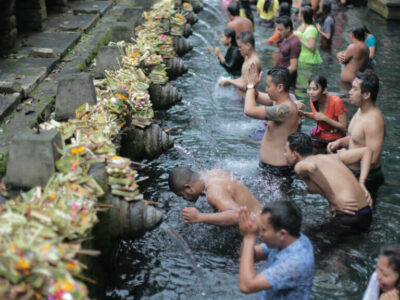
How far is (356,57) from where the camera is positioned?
29.3 feet

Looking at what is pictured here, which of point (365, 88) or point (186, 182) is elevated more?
point (365, 88)

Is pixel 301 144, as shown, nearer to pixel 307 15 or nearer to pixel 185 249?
pixel 185 249

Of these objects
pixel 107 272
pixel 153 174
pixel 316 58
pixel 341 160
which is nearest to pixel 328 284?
pixel 341 160

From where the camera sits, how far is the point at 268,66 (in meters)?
11.3

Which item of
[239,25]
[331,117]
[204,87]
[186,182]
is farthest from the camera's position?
[239,25]

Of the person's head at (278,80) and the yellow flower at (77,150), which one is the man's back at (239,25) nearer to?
the person's head at (278,80)

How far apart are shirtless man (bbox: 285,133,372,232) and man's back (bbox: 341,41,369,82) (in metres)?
4.40

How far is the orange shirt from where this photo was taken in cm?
641

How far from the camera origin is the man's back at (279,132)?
5.81 m

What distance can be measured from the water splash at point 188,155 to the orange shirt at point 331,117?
5.40 ft

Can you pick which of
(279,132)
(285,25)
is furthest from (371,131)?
(285,25)

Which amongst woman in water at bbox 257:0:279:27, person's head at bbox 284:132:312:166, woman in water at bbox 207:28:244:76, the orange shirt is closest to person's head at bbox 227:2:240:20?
woman in water at bbox 207:28:244:76

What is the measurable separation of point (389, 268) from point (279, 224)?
798mm

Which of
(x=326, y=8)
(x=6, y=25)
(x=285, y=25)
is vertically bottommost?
(x=326, y=8)
